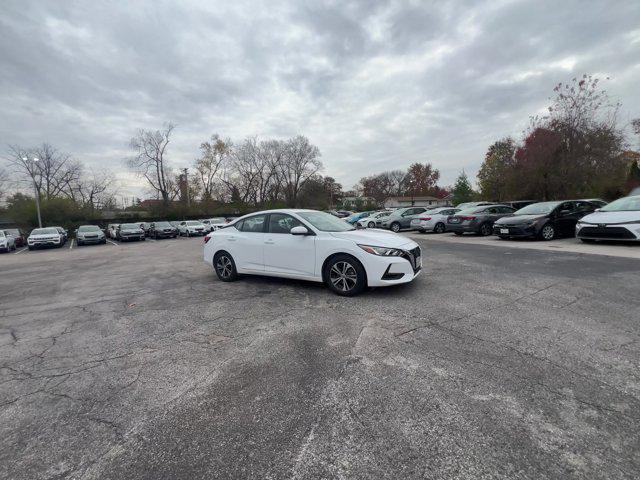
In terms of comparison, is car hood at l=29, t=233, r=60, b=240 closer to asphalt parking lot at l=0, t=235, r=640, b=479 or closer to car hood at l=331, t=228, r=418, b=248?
asphalt parking lot at l=0, t=235, r=640, b=479

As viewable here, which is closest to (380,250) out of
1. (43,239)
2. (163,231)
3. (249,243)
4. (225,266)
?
(249,243)

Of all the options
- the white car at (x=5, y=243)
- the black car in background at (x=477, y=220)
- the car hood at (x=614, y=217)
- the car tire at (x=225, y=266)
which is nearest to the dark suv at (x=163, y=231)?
the white car at (x=5, y=243)

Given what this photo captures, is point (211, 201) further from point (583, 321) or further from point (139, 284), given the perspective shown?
point (583, 321)

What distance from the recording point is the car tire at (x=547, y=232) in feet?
38.2

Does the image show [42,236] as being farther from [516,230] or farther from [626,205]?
[626,205]

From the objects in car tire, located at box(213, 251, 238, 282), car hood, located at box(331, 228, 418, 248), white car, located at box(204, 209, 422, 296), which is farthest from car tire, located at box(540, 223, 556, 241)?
car tire, located at box(213, 251, 238, 282)

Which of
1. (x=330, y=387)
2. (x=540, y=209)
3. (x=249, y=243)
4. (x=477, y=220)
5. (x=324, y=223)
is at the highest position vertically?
(x=324, y=223)

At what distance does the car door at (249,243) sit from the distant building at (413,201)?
264 feet

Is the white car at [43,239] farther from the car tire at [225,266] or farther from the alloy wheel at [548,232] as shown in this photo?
the alloy wheel at [548,232]

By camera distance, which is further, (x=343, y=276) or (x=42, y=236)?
(x=42, y=236)

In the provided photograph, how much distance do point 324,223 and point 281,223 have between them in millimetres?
803

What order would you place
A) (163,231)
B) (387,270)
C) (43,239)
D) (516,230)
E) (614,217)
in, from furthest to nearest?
1. (163,231)
2. (43,239)
3. (516,230)
4. (614,217)
5. (387,270)

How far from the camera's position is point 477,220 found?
47.9 feet

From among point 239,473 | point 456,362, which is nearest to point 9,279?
point 239,473
